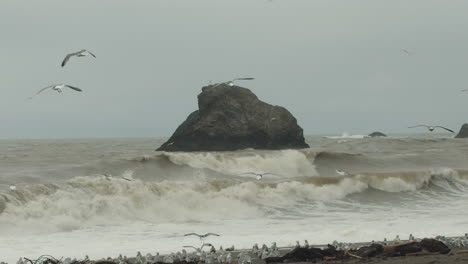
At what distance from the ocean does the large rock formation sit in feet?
64.5

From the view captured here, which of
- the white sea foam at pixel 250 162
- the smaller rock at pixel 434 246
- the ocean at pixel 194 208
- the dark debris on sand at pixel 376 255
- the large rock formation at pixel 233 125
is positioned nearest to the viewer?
the dark debris on sand at pixel 376 255

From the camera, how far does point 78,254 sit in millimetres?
12734

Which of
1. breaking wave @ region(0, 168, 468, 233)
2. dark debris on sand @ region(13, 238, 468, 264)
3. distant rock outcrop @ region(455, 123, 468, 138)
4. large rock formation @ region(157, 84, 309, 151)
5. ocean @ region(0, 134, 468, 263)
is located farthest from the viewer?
distant rock outcrop @ region(455, 123, 468, 138)

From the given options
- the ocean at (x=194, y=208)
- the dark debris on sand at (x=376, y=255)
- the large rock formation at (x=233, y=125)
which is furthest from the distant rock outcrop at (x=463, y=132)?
the dark debris on sand at (x=376, y=255)

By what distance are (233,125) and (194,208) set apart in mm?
34755

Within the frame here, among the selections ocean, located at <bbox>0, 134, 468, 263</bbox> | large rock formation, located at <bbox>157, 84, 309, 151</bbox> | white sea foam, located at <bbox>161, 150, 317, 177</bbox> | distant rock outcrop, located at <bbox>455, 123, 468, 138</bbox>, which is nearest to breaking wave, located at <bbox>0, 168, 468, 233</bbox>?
ocean, located at <bbox>0, 134, 468, 263</bbox>

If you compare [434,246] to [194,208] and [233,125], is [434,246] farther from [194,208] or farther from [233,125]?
[233,125]

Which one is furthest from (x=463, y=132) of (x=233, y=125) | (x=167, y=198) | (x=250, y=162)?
(x=167, y=198)

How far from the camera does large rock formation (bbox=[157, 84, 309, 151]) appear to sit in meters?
55.4

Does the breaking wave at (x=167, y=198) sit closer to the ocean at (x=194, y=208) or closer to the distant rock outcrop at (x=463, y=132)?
the ocean at (x=194, y=208)

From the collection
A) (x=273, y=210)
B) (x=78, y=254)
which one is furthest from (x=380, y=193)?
→ (x=78, y=254)

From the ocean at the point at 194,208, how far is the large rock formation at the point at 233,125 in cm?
1965

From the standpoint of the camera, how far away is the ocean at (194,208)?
48.2ft

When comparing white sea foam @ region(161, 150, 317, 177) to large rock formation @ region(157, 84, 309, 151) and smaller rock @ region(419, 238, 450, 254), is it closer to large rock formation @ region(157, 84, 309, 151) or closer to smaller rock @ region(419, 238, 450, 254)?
large rock formation @ region(157, 84, 309, 151)
